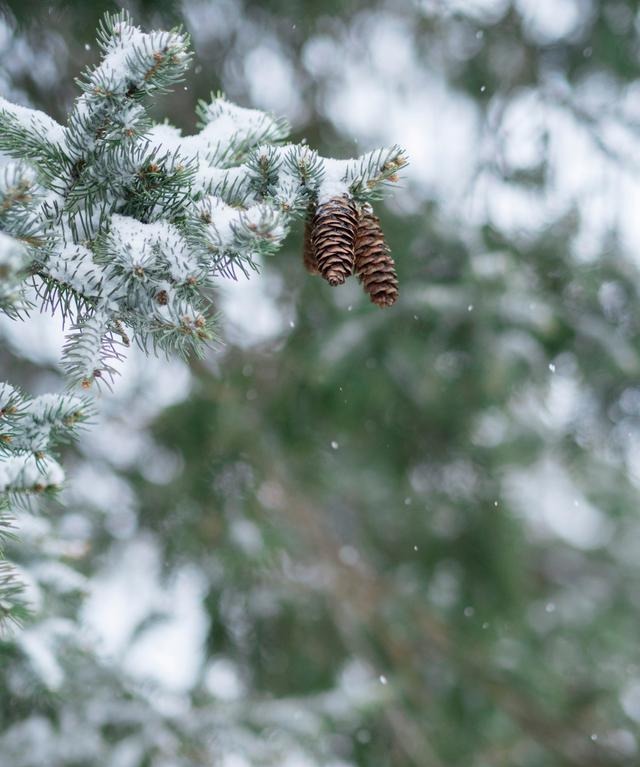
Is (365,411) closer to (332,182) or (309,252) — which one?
(309,252)

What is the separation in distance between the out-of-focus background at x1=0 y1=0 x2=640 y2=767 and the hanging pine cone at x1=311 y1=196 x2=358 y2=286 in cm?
162

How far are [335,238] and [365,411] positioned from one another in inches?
95.9

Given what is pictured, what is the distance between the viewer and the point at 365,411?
370 cm

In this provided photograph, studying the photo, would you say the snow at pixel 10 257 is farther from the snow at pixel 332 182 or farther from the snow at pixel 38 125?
the snow at pixel 332 182

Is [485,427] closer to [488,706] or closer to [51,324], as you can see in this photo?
[488,706]

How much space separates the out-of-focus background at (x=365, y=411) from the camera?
121 inches

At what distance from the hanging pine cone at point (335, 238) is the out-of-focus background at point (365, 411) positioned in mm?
1624

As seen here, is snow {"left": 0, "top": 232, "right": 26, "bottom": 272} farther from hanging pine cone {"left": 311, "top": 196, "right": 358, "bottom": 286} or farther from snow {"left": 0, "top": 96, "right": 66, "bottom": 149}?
hanging pine cone {"left": 311, "top": 196, "right": 358, "bottom": 286}

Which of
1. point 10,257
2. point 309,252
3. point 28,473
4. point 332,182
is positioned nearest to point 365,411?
point 309,252

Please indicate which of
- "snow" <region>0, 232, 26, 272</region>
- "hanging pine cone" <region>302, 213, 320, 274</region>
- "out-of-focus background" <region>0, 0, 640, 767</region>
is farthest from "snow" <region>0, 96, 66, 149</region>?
"out-of-focus background" <region>0, 0, 640, 767</region>

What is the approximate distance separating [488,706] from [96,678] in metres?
2.40

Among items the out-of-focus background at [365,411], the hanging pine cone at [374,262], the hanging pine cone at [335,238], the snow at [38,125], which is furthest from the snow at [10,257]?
the out-of-focus background at [365,411]

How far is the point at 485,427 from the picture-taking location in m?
3.93

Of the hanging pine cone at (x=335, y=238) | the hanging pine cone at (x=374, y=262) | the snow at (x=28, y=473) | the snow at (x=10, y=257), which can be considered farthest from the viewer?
the hanging pine cone at (x=374, y=262)
